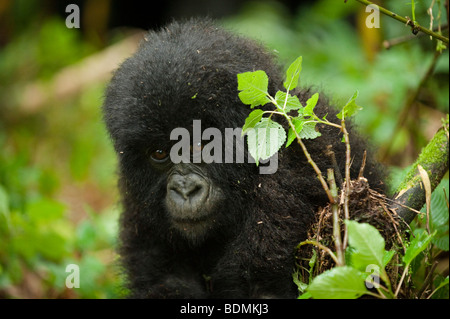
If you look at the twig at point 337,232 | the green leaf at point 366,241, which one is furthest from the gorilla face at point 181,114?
the green leaf at point 366,241

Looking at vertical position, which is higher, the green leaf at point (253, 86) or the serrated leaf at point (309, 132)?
the green leaf at point (253, 86)

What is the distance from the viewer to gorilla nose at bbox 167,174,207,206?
2811 millimetres

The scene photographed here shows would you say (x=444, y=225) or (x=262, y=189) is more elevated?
(x=262, y=189)

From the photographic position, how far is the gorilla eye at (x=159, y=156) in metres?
2.91

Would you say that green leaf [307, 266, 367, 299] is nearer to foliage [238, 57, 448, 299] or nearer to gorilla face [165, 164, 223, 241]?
foliage [238, 57, 448, 299]

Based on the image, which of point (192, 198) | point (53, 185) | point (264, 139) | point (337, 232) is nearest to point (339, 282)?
point (337, 232)

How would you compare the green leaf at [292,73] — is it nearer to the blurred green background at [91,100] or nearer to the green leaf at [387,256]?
the green leaf at [387,256]

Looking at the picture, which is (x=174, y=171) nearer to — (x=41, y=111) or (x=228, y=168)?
(x=228, y=168)

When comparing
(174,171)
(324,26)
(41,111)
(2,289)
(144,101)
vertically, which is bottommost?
(2,289)

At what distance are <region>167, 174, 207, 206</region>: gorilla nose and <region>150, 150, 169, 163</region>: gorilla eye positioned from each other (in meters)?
0.17

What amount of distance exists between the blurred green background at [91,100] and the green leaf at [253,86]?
1.36 m

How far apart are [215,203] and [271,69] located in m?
0.86

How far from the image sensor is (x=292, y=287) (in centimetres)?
274
